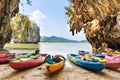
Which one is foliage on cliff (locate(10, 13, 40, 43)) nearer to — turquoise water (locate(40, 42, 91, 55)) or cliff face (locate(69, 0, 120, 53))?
turquoise water (locate(40, 42, 91, 55))

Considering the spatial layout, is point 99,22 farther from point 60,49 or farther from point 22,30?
point 22,30

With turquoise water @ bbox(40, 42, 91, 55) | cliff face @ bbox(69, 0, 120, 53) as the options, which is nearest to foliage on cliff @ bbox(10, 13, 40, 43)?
turquoise water @ bbox(40, 42, 91, 55)

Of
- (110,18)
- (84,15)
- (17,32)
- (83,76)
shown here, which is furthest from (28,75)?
(17,32)

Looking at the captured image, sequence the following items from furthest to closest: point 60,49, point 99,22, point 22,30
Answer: point 22,30
point 60,49
point 99,22

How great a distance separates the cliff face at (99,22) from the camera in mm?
25719

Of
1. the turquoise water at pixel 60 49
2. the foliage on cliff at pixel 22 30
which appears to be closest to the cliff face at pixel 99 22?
the turquoise water at pixel 60 49

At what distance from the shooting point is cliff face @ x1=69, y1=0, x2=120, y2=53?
25719mm

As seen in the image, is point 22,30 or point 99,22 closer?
point 99,22

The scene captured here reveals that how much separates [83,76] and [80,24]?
22405mm

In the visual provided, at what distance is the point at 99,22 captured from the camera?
28859mm

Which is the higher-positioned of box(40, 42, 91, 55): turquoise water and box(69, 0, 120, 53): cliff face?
box(69, 0, 120, 53): cliff face

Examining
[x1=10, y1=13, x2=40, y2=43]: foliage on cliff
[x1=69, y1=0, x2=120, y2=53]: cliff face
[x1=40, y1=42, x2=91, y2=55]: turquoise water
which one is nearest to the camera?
[x1=69, y1=0, x2=120, y2=53]: cliff face

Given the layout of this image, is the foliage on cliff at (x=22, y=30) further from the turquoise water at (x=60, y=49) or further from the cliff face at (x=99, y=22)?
the cliff face at (x=99, y=22)

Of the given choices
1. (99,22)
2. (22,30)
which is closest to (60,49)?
(22,30)
